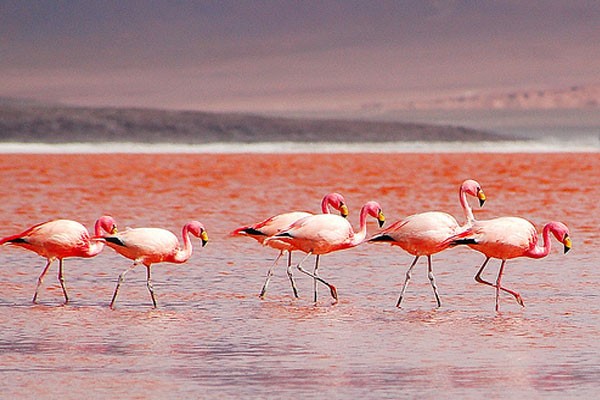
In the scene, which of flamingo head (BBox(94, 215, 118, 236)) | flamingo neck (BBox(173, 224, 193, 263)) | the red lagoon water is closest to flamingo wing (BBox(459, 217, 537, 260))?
the red lagoon water

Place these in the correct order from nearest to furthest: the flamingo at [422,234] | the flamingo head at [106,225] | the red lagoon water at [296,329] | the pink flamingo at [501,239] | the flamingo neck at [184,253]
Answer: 1. the red lagoon water at [296,329]
2. the pink flamingo at [501,239]
3. the flamingo at [422,234]
4. the flamingo neck at [184,253]
5. the flamingo head at [106,225]

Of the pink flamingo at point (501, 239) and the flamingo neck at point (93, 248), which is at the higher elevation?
the pink flamingo at point (501, 239)

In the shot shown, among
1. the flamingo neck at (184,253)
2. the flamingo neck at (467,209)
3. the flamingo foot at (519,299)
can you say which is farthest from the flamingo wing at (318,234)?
the flamingo foot at (519,299)

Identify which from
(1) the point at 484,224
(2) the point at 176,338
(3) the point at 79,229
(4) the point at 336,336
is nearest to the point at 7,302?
(3) the point at 79,229

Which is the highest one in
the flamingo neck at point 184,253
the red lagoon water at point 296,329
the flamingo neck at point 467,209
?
the flamingo neck at point 467,209

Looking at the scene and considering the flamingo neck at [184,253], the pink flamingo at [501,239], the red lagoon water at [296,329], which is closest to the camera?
the red lagoon water at [296,329]

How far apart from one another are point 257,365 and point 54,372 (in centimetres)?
128

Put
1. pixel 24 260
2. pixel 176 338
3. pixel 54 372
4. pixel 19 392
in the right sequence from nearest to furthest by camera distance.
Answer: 1. pixel 19 392
2. pixel 54 372
3. pixel 176 338
4. pixel 24 260

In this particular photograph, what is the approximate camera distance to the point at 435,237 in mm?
12219

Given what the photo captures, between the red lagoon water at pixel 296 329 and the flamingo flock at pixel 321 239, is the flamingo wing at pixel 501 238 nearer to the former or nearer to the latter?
the flamingo flock at pixel 321 239

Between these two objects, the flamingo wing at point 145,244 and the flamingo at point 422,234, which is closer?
the flamingo wing at point 145,244

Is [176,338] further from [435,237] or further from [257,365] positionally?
[435,237]

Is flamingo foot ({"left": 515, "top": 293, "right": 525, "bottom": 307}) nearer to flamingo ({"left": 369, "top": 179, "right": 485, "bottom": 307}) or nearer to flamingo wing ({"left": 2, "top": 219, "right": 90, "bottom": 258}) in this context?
flamingo ({"left": 369, "top": 179, "right": 485, "bottom": 307})

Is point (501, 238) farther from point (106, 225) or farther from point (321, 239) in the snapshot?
point (106, 225)
